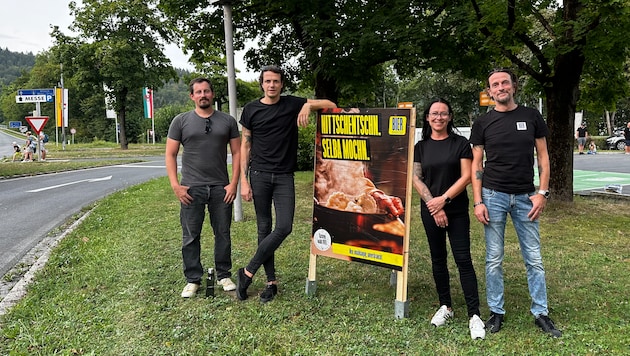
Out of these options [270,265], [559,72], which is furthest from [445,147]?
[559,72]

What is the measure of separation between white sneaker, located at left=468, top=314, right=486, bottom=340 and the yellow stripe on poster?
0.69 m

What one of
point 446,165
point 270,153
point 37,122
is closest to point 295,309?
point 270,153

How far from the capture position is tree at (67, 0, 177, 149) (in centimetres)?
3369

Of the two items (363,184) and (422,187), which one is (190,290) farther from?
(422,187)

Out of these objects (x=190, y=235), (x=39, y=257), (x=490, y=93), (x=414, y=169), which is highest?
(x=490, y=93)

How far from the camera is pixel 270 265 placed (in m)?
4.42

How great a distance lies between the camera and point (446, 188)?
3584 millimetres

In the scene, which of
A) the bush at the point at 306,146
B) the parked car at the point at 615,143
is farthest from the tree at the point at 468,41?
the parked car at the point at 615,143

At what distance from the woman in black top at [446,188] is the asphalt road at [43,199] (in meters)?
4.93

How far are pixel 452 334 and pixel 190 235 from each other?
94.9 inches

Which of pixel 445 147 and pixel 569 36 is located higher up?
pixel 569 36

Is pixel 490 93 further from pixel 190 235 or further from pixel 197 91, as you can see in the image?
pixel 190 235

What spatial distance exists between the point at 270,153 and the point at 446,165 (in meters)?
1.47

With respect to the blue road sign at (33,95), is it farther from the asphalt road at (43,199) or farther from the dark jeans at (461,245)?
the dark jeans at (461,245)
